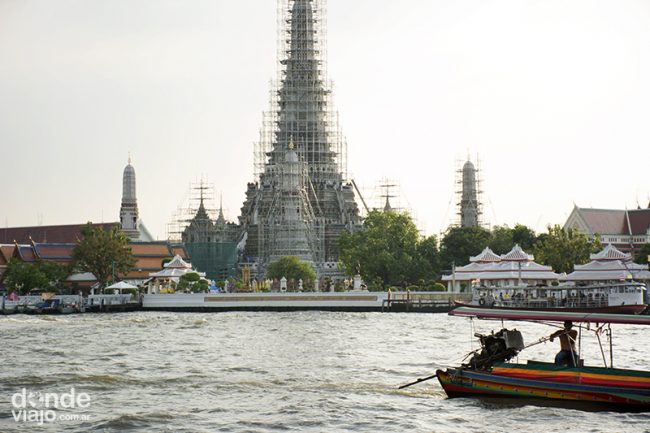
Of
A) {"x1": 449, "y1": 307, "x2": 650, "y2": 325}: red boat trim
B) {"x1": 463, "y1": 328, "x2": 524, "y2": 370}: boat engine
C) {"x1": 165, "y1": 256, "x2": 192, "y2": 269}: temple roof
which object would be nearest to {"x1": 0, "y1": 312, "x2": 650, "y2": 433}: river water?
{"x1": 463, "y1": 328, "x2": 524, "y2": 370}: boat engine

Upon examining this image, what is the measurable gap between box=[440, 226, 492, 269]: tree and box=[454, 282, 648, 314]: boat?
21.6 m

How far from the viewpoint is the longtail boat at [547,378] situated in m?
28.3

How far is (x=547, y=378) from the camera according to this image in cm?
2914

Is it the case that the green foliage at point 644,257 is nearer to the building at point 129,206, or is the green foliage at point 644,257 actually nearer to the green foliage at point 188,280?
the green foliage at point 188,280

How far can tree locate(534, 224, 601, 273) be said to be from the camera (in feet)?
336

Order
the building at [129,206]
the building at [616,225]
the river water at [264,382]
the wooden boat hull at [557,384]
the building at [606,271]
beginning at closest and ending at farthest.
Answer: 1. the river water at [264,382]
2. the wooden boat hull at [557,384]
3. the building at [606,271]
4. the building at [616,225]
5. the building at [129,206]

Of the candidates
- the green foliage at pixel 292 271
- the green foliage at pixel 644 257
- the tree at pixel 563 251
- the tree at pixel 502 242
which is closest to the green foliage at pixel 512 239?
the tree at pixel 502 242

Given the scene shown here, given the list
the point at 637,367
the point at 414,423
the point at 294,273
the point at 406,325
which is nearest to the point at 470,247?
the point at 294,273

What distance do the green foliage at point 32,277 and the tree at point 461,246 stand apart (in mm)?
36336

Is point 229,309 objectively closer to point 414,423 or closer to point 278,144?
point 278,144

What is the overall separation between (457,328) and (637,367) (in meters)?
24.9

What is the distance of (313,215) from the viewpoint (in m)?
125

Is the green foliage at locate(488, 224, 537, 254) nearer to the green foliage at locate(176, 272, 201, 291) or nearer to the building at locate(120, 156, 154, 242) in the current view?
the green foliage at locate(176, 272, 201, 291)

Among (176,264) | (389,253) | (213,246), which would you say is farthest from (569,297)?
(213,246)
